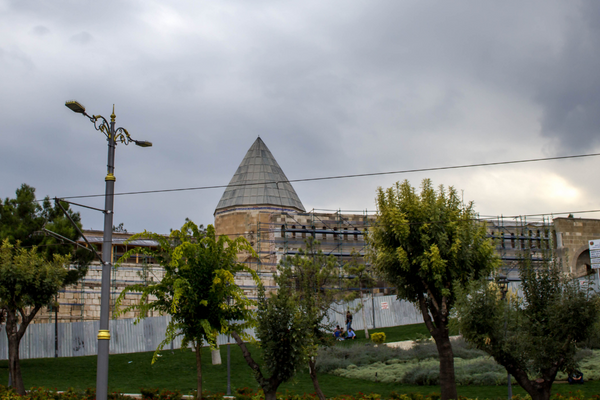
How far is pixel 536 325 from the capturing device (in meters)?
13.1

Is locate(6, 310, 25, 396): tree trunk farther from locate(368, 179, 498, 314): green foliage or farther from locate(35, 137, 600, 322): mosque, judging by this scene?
locate(35, 137, 600, 322): mosque

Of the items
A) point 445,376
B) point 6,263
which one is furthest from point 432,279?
point 6,263

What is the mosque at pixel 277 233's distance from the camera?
33094 millimetres

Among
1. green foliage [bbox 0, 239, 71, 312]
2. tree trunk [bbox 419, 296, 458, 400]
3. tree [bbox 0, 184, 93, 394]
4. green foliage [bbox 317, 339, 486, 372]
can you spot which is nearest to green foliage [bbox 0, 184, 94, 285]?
tree [bbox 0, 184, 93, 394]

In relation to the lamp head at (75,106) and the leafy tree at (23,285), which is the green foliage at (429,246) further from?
the leafy tree at (23,285)

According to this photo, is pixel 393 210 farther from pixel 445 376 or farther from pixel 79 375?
pixel 79 375

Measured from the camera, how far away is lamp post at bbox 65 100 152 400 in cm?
1177

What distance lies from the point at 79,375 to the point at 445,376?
13293 mm

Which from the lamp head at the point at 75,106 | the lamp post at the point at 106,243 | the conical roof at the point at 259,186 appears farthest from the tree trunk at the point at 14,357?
the conical roof at the point at 259,186

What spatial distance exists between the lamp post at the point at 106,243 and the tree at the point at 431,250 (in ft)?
23.5

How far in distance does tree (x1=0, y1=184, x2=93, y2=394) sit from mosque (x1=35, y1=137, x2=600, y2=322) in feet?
29.6

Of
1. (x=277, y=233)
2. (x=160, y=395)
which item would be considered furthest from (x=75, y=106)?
(x=277, y=233)

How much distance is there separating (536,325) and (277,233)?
2697 cm

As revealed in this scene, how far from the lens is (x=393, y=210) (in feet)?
55.2
